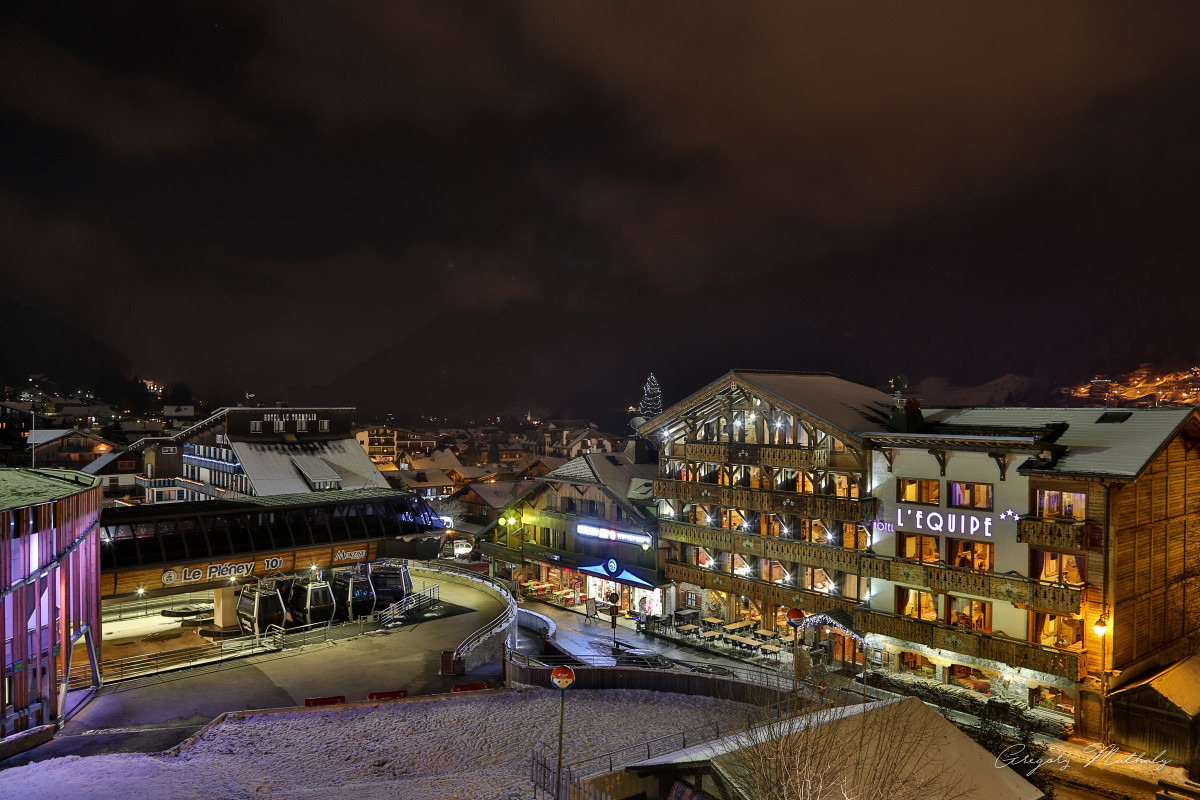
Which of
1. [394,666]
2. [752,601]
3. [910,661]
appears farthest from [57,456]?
[910,661]

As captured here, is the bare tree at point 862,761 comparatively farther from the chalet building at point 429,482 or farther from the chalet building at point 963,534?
the chalet building at point 429,482

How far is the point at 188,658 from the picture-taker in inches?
1420

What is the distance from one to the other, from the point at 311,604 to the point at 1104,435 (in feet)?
137

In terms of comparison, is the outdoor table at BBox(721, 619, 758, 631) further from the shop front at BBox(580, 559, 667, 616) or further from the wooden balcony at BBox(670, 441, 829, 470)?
the wooden balcony at BBox(670, 441, 829, 470)

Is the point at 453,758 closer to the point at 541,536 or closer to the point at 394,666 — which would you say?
the point at 394,666

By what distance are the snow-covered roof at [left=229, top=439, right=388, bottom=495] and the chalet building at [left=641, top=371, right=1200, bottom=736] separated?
3567cm

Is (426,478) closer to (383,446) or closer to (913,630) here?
(383,446)

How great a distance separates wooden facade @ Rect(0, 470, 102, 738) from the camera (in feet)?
79.8

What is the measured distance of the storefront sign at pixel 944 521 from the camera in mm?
35281

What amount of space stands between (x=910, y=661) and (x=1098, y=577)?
10624 mm

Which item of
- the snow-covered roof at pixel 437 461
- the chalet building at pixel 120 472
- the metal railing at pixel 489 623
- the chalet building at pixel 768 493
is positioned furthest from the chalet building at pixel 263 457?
the snow-covered roof at pixel 437 461

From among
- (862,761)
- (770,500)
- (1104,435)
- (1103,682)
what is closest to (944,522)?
(1104,435)

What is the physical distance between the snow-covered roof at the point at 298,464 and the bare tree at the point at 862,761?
168 ft

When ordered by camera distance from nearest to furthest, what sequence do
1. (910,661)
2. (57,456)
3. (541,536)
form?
(910,661) < (541,536) < (57,456)
